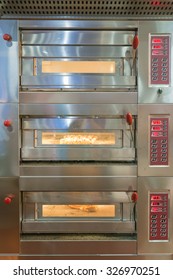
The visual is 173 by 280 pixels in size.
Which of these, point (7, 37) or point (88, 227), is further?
point (88, 227)

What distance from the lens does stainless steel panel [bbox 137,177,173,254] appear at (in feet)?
4.94

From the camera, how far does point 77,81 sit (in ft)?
4.93

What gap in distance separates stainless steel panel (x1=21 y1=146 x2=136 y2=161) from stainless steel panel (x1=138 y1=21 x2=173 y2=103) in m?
0.37

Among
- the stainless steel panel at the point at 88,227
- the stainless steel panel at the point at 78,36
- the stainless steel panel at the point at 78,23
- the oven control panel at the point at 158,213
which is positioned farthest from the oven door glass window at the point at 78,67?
the stainless steel panel at the point at 88,227

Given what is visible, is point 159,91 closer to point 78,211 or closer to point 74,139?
point 74,139

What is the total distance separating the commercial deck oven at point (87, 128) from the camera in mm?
1472

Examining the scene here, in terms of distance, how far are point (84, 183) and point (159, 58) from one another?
3.14ft

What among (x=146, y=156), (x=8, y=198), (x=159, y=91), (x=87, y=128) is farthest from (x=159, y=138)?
(x=8, y=198)

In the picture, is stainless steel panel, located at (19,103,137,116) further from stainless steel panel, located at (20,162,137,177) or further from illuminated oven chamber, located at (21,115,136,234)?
stainless steel panel, located at (20,162,137,177)

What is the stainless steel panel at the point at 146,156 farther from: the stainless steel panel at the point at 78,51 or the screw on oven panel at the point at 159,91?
the stainless steel panel at the point at 78,51

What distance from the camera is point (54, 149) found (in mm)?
1529

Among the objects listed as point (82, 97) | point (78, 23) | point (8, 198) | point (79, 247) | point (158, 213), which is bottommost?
point (79, 247)

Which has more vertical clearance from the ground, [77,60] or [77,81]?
[77,60]

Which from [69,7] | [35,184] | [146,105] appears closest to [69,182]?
[35,184]
